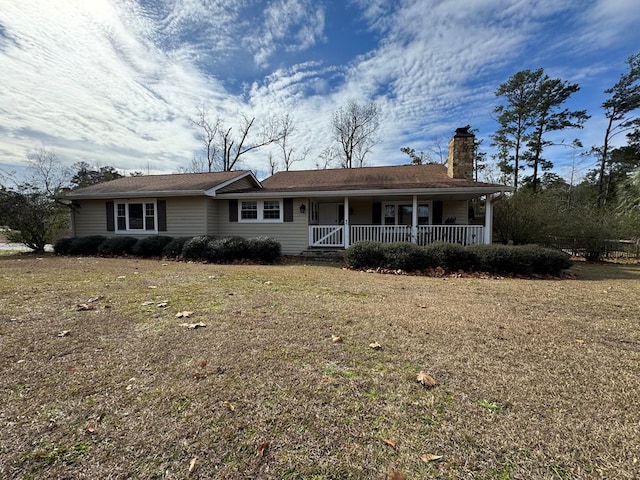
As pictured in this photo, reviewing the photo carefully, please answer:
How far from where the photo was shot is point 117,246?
11836mm

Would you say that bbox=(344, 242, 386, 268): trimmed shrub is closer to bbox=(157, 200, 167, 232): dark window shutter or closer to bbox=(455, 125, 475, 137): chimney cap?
bbox=(455, 125, 475, 137): chimney cap

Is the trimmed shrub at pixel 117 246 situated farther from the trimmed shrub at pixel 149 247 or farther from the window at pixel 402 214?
the window at pixel 402 214

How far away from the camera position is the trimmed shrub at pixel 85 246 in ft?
40.0

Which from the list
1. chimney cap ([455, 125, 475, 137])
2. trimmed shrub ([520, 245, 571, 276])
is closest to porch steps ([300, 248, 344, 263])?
trimmed shrub ([520, 245, 571, 276])

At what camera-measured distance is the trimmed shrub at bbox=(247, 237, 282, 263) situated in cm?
1054

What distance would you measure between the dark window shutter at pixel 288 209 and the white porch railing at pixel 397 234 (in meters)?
1.01

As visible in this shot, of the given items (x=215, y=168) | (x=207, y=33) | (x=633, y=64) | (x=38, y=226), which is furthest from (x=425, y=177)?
(x=215, y=168)

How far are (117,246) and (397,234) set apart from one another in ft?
36.0

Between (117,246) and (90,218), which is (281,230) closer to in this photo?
(117,246)

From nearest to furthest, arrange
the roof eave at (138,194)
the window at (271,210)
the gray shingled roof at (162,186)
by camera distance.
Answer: the roof eave at (138,194)
the gray shingled roof at (162,186)
the window at (271,210)

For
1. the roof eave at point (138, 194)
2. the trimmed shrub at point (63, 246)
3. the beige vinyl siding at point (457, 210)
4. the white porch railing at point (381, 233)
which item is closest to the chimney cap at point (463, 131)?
the beige vinyl siding at point (457, 210)

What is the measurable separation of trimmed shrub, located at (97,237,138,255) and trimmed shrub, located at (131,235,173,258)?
1.44 ft

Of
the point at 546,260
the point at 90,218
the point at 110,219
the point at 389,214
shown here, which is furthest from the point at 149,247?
the point at 546,260

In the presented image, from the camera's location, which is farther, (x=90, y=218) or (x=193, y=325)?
(x=90, y=218)
